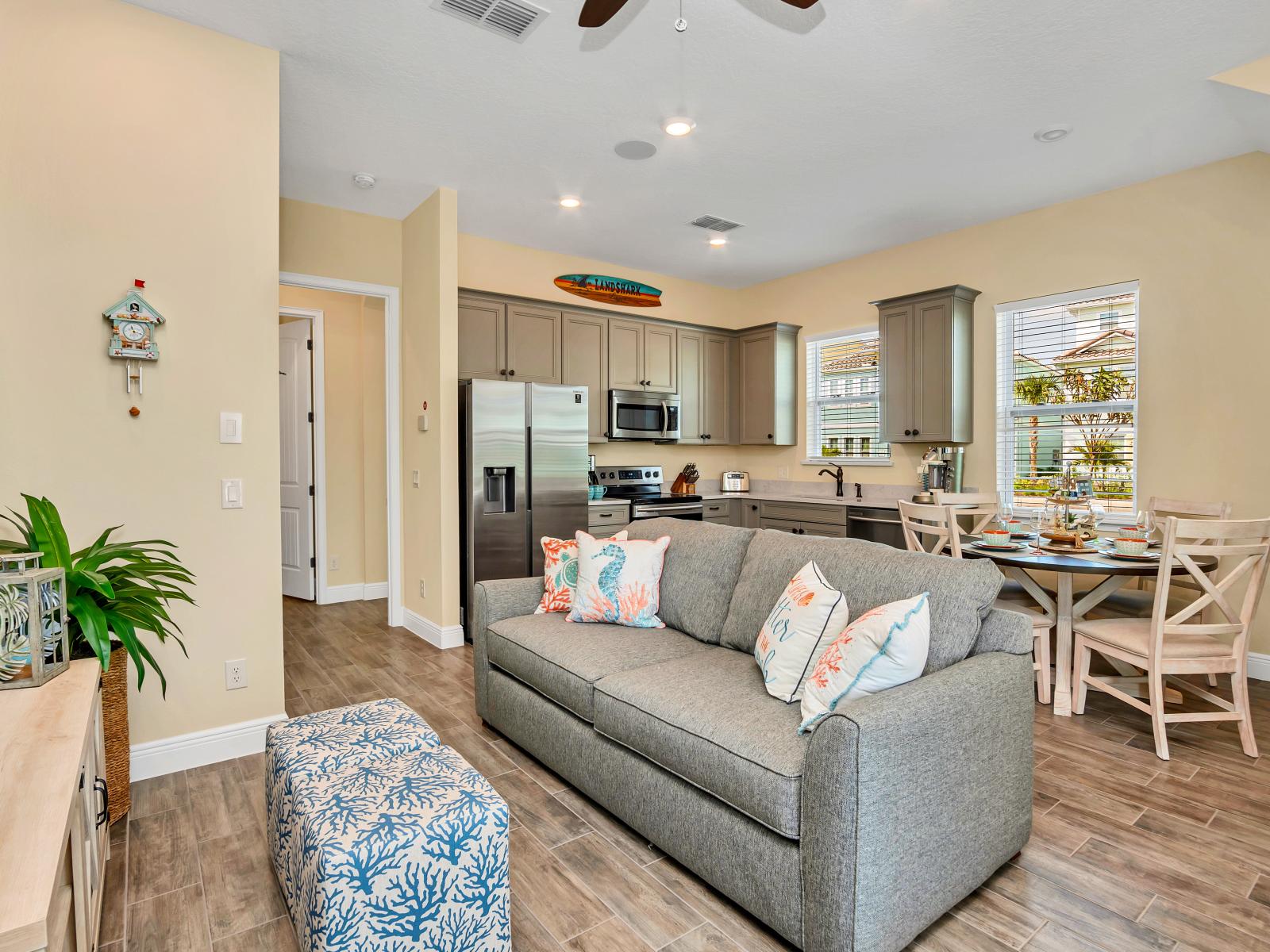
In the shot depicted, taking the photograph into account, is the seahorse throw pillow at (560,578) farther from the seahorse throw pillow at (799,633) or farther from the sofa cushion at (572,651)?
the seahorse throw pillow at (799,633)

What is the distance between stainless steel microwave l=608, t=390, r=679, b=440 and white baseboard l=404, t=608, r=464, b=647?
7.05ft

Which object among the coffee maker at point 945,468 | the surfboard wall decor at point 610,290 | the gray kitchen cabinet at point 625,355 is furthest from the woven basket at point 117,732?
the coffee maker at point 945,468

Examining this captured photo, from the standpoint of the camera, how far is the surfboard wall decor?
19.2ft

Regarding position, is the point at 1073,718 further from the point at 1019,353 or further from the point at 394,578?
the point at 394,578

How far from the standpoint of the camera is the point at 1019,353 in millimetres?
4824

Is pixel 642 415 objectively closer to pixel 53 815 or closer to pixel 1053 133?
pixel 1053 133

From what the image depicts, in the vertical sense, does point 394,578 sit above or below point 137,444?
below

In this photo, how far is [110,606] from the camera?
2.18m

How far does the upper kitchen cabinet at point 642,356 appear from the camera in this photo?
19.3ft

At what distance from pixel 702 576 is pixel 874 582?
84cm

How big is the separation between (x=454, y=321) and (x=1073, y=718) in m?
4.13

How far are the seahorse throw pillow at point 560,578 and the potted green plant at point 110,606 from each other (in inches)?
56.5

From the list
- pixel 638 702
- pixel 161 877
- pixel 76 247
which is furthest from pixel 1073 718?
pixel 76 247

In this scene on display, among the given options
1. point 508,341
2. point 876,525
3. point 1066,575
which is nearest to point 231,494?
point 508,341
